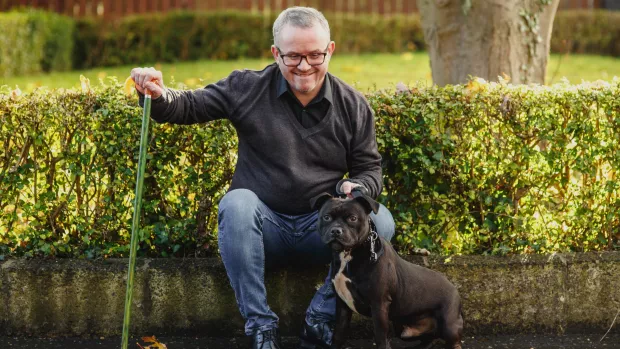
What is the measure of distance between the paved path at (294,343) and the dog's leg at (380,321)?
0.57 m

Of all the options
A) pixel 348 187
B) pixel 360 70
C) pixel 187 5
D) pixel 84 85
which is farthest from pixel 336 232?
pixel 187 5

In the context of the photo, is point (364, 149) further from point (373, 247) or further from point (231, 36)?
point (231, 36)

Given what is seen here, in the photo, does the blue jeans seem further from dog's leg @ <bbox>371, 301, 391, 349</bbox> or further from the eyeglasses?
the eyeglasses

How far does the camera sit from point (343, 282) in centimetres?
418

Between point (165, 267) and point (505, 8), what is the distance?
11.8ft

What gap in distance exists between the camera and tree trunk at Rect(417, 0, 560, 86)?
677 cm

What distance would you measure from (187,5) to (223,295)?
500 inches

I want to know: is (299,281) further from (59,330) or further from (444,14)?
(444,14)

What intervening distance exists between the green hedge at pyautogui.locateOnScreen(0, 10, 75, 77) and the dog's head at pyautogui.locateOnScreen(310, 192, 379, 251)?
1007 centimetres

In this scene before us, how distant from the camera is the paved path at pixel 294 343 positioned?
4691mm

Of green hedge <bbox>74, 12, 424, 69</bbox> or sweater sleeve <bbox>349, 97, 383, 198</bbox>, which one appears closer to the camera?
sweater sleeve <bbox>349, 97, 383, 198</bbox>

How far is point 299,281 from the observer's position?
480cm

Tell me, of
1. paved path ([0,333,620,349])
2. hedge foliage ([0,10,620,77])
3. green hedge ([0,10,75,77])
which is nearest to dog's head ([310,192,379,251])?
paved path ([0,333,620,349])

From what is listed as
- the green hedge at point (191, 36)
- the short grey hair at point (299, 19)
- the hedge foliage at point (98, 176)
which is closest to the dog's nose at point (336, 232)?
the short grey hair at point (299, 19)
